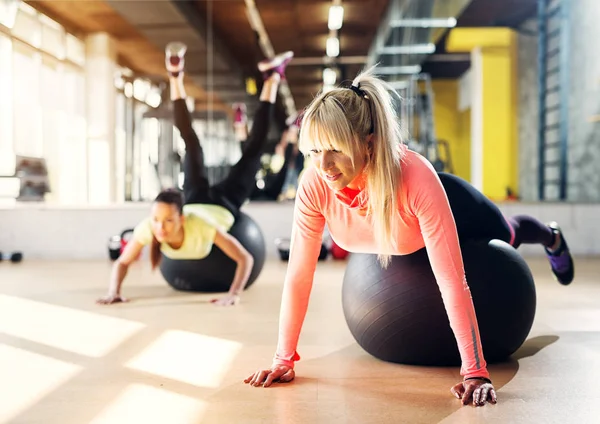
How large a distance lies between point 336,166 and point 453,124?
8122mm

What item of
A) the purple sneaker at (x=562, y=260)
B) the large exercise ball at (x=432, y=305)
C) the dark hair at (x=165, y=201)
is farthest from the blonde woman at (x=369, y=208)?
the dark hair at (x=165, y=201)

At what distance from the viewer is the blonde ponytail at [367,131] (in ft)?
4.81

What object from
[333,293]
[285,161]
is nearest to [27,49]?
[285,161]

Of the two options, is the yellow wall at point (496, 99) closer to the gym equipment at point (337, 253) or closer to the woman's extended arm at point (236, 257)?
the gym equipment at point (337, 253)

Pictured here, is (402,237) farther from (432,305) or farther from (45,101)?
(45,101)

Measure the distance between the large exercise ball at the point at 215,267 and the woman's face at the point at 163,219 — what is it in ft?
1.51

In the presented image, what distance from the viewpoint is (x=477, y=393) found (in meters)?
1.55

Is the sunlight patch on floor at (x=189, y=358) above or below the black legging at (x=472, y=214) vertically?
below

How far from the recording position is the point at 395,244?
1768mm

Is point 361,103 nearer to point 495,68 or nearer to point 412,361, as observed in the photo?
point 412,361

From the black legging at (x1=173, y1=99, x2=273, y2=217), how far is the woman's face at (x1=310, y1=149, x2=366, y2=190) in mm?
2114

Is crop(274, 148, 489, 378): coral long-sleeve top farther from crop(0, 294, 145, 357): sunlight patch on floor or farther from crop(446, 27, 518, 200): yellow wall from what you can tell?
crop(446, 27, 518, 200): yellow wall

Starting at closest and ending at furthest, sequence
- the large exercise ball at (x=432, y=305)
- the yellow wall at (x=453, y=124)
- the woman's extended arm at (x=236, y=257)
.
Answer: the large exercise ball at (x=432, y=305), the woman's extended arm at (x=236, y=257), the yellow wall at (x=453, y=124)

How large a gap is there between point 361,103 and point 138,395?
1003mm
